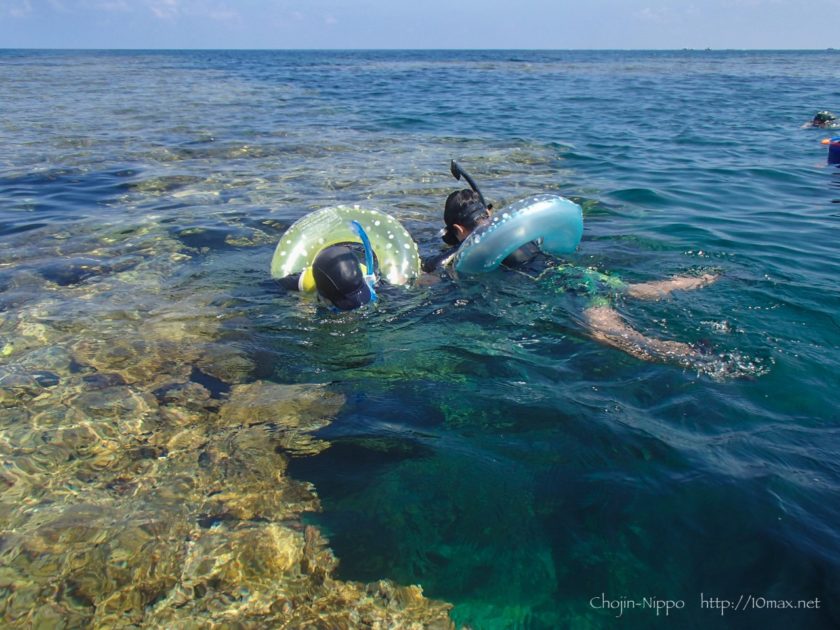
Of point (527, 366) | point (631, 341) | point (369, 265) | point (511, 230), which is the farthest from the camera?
point (511, 230)

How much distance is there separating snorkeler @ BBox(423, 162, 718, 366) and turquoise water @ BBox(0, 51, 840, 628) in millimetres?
A: 156

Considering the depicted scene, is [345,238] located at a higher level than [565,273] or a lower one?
higher

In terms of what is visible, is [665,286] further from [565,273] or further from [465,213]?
[465,213]

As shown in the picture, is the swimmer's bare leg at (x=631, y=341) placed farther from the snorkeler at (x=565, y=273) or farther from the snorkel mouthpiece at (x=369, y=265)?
the snorkel mouthpiece at (x=369, y=265)

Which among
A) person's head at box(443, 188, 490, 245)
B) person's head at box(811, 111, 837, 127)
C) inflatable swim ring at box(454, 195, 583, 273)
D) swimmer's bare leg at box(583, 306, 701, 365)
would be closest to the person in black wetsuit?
person's head at box(443, 188, 490, 245)

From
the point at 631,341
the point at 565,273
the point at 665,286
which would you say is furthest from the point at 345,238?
→ the point at 665,286

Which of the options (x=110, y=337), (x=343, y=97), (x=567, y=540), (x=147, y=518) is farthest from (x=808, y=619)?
(x=343, y=97)

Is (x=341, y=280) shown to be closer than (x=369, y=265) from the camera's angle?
Yes

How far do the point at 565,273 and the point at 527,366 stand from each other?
1.72m

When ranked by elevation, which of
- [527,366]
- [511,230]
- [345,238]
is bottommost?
[527,366]

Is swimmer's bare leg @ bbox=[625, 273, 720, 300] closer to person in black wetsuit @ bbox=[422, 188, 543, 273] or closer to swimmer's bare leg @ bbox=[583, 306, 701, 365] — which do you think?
swimmer's bare leg @ bbox=[583, 306, 701, 365]

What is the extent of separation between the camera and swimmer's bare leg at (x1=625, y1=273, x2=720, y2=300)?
539 centimetres

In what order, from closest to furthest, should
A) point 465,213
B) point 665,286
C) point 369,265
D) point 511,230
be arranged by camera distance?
point 369,265 → point 511,230 → point 665,286 → point 465,213

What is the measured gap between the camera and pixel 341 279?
466 centimetres
